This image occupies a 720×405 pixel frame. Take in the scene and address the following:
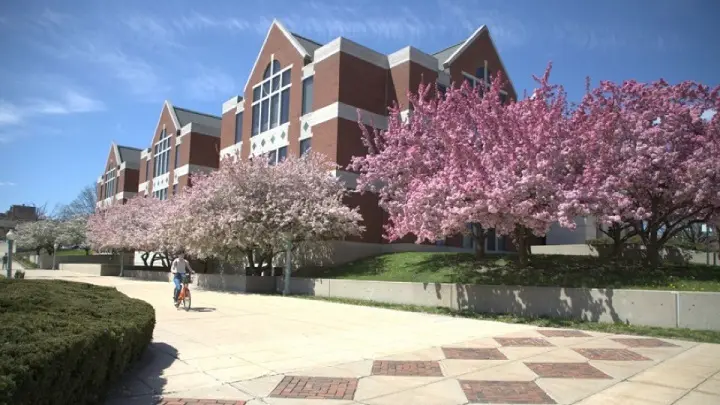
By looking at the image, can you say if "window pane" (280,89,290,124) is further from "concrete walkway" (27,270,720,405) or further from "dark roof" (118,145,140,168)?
"dark roof" (118,145,140,168)

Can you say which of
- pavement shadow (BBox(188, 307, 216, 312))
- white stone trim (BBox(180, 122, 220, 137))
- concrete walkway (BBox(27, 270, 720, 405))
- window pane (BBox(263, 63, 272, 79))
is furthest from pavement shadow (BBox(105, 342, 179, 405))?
white stone trim (BBox(180, 122, 220, 137))

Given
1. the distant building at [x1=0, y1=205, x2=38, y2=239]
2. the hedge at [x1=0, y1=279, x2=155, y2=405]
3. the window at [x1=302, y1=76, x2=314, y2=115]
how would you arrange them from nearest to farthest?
1. the hedge at [x1=0, y1=279, x2=155, y2=405]
2. the window at [x1=302, y1=76, x2=314, y2=115]
3. the distant building at [x1=0, y1=205, x2=38, y2=239]

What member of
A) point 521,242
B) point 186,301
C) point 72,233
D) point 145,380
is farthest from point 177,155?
point 145,380

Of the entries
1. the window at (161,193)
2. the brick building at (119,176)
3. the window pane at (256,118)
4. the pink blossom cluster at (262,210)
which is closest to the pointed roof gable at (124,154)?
the brick building at (119,176)

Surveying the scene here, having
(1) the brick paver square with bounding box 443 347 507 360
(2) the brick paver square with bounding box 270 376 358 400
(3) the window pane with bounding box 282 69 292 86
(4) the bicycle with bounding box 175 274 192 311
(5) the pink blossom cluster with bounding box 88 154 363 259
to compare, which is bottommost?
(2) the brick paver square with bounding box 270 376 358 400

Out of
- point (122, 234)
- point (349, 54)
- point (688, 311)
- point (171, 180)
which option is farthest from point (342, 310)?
point (171, 180)

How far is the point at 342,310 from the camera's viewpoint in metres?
15.5

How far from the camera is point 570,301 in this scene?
44.1ft

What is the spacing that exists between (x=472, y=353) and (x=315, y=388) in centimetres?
337

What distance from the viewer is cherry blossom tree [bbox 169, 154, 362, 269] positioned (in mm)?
21672

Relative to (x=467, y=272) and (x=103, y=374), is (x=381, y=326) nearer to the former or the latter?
(x=467, y=272)

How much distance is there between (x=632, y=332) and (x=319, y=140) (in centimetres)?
1916

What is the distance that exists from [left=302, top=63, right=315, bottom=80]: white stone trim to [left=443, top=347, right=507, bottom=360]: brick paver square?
22498 millimetres

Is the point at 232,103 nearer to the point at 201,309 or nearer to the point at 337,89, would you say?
the point at 337,89
